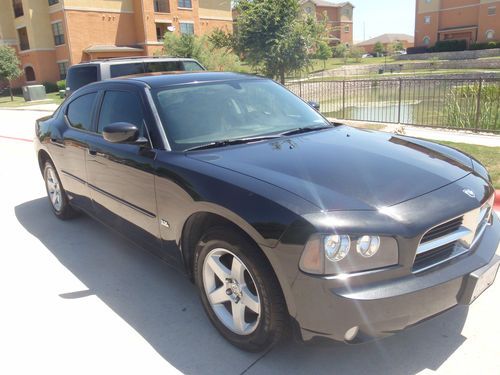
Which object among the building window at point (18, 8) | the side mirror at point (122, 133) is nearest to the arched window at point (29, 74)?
the building window at point (18, 8)

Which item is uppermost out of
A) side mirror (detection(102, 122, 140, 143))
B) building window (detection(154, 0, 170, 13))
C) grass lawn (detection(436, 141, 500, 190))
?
building window (detection(154, 0, 170, 13))

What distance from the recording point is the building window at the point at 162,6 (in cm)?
4616

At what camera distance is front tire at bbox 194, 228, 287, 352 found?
2.58 m

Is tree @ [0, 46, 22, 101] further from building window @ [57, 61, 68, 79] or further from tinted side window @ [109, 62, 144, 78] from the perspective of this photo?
tinted side window @ [109, 62, 144, 78]

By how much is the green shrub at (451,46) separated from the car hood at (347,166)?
2594 inches

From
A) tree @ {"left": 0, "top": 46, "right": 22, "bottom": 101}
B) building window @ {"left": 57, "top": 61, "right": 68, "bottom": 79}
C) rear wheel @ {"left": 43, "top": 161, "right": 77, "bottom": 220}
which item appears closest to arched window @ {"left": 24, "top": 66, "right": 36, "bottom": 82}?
building window @ {"left": 57, "top": 61, "right": 68, "bottom": 79}

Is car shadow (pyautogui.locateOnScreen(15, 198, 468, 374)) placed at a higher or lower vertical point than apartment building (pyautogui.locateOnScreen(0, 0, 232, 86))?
lower

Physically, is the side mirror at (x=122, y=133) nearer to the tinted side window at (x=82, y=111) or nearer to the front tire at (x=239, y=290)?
the front tire at (x=239, y=290)

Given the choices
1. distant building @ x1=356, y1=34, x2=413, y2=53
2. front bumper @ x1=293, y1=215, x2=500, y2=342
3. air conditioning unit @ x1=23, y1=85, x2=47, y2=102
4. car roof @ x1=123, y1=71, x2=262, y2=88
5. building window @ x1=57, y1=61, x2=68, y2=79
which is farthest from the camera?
distant building @ x1=356, y1=34, x2=413, y2=53

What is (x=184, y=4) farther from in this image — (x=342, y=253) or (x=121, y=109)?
(x=342, y=253)

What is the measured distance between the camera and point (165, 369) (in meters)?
2.85

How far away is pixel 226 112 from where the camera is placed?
377 centimetres

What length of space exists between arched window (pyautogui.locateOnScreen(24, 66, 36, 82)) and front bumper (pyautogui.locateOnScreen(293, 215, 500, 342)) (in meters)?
50.8

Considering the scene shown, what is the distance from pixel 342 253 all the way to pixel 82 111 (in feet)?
11.5
